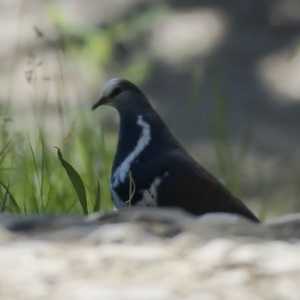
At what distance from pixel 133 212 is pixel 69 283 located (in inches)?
14.5

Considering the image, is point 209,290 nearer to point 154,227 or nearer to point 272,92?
point 154,227

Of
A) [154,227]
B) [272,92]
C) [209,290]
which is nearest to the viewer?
[209,290]

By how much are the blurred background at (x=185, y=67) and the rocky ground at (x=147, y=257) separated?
305cm

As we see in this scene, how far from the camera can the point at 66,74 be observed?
764 cm

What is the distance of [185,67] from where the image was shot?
780 cm

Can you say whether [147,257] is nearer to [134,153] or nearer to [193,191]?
[193,191]

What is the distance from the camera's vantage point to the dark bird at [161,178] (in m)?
4.29

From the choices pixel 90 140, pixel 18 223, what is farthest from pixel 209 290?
pixel 90 140

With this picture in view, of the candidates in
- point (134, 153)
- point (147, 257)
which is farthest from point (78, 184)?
point (147, 257)

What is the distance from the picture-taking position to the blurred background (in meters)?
6.86

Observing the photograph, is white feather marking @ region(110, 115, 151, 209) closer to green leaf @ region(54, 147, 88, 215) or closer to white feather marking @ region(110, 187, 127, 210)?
white feather marking @ region(110, 187, 127, 210)

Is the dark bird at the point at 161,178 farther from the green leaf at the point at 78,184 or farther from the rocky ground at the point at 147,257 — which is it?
the rocky ground at the point at 147,257

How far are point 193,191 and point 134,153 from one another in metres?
0.24

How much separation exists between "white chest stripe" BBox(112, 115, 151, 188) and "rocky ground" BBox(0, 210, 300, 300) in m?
1.19
